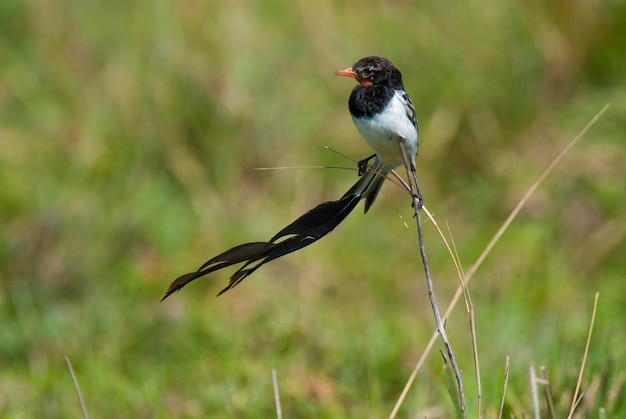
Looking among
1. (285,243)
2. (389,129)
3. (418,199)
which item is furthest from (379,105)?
(285,243)

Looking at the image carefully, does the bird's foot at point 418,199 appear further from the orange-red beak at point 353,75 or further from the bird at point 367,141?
the orange-red beak at point 353,75

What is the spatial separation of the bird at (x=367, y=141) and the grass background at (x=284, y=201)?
1.08 metres

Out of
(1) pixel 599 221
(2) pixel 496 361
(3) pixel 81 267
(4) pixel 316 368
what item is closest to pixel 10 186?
(3) pixel 81 267

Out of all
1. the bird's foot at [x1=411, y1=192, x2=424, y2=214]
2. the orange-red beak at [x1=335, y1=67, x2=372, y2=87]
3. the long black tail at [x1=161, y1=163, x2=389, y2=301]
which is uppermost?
the orange-red beak at [x1=335, y1=67, x2=372, y2=87]

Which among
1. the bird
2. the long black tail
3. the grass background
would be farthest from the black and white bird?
the grass background

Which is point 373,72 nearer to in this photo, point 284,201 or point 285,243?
point 285,243

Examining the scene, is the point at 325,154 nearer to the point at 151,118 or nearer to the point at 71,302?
the point at 151,118

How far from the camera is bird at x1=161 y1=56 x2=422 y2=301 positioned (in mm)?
2047

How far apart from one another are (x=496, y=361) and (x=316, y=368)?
660 millimetres

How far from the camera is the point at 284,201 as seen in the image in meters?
5.14

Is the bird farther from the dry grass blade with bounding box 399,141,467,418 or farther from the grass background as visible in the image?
the grass background

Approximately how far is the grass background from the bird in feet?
3.53

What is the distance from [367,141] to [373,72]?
6.2 inches

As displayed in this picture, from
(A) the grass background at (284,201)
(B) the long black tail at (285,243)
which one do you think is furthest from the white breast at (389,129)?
(A) the grass background at (284,201)
